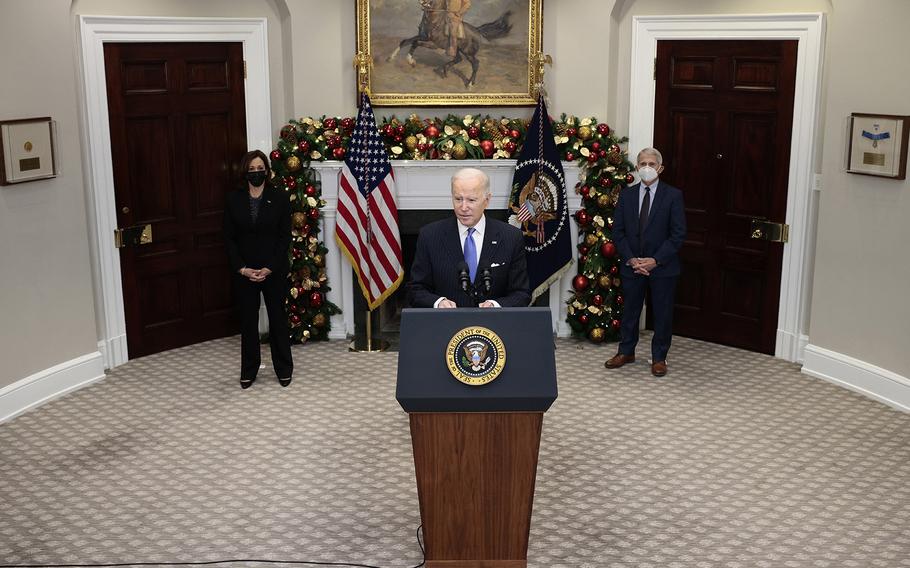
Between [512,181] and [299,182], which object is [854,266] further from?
[299,182]

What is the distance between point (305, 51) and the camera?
→ 9438 millimetres

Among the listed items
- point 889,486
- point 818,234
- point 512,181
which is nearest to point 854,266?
point 818,234

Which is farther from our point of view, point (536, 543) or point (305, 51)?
point (305, 51)

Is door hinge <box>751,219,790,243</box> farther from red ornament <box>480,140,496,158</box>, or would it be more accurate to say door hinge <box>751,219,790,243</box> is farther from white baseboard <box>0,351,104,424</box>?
white baseboard <box>0,351,104,424</box>

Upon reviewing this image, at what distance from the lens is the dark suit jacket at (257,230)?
803 cm

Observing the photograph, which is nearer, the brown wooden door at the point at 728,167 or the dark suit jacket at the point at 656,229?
the dark suit jacket at the point at 656,229

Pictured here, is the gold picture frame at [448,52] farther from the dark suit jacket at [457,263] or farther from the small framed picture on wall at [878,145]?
the dark suit jacket at [457,263]

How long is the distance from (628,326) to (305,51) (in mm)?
3737

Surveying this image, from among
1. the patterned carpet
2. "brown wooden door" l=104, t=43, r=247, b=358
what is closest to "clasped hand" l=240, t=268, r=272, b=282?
the patterned carpet

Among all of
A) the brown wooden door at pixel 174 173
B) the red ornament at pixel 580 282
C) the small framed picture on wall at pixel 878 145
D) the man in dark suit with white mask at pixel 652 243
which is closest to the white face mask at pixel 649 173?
the man in dark suit with white mask at pixel 652 243

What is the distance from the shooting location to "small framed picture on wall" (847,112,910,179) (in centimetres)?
769

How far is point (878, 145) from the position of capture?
787 cm

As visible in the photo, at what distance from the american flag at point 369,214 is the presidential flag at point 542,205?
3.58 ft

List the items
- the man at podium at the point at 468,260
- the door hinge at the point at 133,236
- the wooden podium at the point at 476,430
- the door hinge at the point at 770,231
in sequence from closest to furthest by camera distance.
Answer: the wooden podium at the point at 476,430 → the man at podium at the point at 468,260 → the door hinge at the point at 133,236 → the door hinge at the point at 770,231
